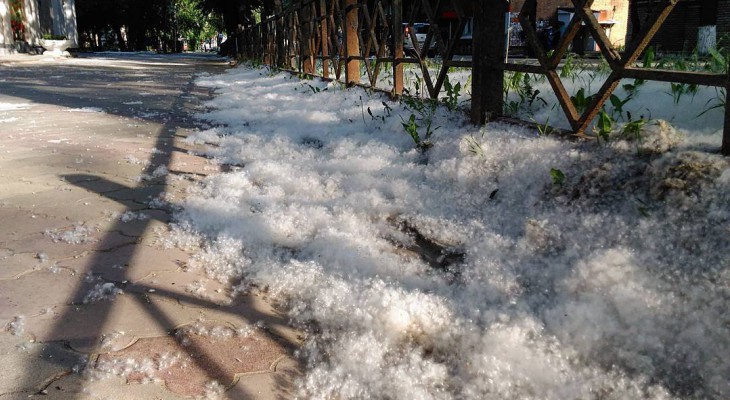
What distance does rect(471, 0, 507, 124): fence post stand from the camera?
2.86m

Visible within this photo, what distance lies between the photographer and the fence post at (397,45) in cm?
422

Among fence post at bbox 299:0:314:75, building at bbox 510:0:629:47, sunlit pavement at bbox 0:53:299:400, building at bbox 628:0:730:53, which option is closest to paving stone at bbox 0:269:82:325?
sunlit pavement at bbox 0:53:299:400

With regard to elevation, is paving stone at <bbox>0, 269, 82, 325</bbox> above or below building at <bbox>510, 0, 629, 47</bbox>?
below

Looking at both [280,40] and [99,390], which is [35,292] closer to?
[99,390]

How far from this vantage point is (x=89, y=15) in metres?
43.5

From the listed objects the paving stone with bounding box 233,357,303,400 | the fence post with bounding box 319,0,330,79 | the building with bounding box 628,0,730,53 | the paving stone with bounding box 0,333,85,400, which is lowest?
the paving stone with bounding box 233,357,303,400

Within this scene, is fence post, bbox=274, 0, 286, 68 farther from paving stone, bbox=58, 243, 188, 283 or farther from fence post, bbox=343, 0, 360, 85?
paving stone, bbox=58, 243, 188, 283

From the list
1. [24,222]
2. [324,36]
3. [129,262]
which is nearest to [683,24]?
[324,36]

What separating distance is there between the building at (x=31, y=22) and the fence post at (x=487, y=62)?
21769 mm

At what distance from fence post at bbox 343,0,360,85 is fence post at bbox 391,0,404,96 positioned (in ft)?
4.71

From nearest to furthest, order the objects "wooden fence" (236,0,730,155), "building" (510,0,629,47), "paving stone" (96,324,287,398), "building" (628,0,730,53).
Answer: "paving stone" (96,324,287,398)
"wooden fence" (236,0,730,155)
"building" (628,0,730,53)
"building" (510,0,629,47)

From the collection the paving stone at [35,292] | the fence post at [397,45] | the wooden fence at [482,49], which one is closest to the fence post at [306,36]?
the wooden fence at [482,49]

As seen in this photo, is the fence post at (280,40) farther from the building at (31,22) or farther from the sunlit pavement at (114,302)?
the building at (31,22)

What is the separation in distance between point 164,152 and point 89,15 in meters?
48.2
